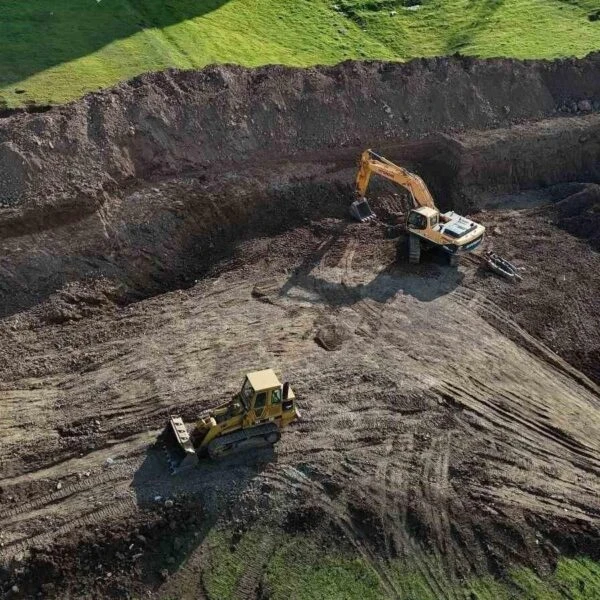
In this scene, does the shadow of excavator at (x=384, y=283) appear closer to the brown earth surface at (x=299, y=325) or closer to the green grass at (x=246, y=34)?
the brown earth surface at (x=299, y=325)

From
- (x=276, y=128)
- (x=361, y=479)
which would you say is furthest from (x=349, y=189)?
(x=361, y=479)

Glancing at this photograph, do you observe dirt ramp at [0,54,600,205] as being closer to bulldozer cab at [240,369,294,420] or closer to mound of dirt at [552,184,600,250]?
mound of dirt at [552,184,600,250]

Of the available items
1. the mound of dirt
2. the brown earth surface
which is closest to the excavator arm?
the brown earth surface

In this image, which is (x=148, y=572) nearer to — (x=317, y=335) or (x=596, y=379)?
(x=317, y=335)

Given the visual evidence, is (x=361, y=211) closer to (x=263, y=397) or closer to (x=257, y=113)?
(x=257, y=113)

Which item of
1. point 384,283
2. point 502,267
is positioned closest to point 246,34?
point 384,283
